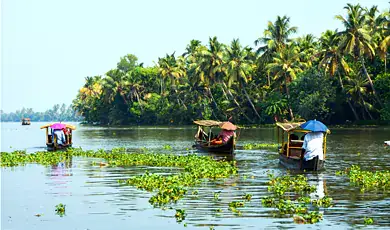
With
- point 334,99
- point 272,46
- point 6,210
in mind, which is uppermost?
point 272,46

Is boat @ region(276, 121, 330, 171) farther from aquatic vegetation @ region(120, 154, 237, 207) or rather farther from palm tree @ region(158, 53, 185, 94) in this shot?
palm tree @ region(158, 53, 185, 94)

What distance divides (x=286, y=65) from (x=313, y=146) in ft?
179

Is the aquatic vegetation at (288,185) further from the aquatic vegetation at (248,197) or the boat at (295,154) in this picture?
the boat at (295,154)

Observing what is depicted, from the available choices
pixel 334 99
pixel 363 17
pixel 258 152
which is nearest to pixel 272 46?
pixel 334 99

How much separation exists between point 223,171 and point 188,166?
10.2 feet

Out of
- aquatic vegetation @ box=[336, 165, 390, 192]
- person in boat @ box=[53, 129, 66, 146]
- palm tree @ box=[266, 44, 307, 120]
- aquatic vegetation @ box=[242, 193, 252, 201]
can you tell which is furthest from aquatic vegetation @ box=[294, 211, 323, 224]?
palm tree @ box=[266, 44, 307, 120]

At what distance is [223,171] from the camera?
26.9m

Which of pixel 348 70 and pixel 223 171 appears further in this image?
pixel 348 70

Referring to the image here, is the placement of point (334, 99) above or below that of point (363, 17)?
below

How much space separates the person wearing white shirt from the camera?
2730cm

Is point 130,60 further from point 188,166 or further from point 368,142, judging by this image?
point 188,166

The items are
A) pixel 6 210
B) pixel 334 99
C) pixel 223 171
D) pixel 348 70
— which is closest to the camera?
pixel 6 210

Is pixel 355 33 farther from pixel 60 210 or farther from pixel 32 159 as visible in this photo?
pixel 60 210

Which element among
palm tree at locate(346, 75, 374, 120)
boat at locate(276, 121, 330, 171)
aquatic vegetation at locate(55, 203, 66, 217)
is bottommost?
aquatic vegetation at locate(55, 203, 66, 217)
